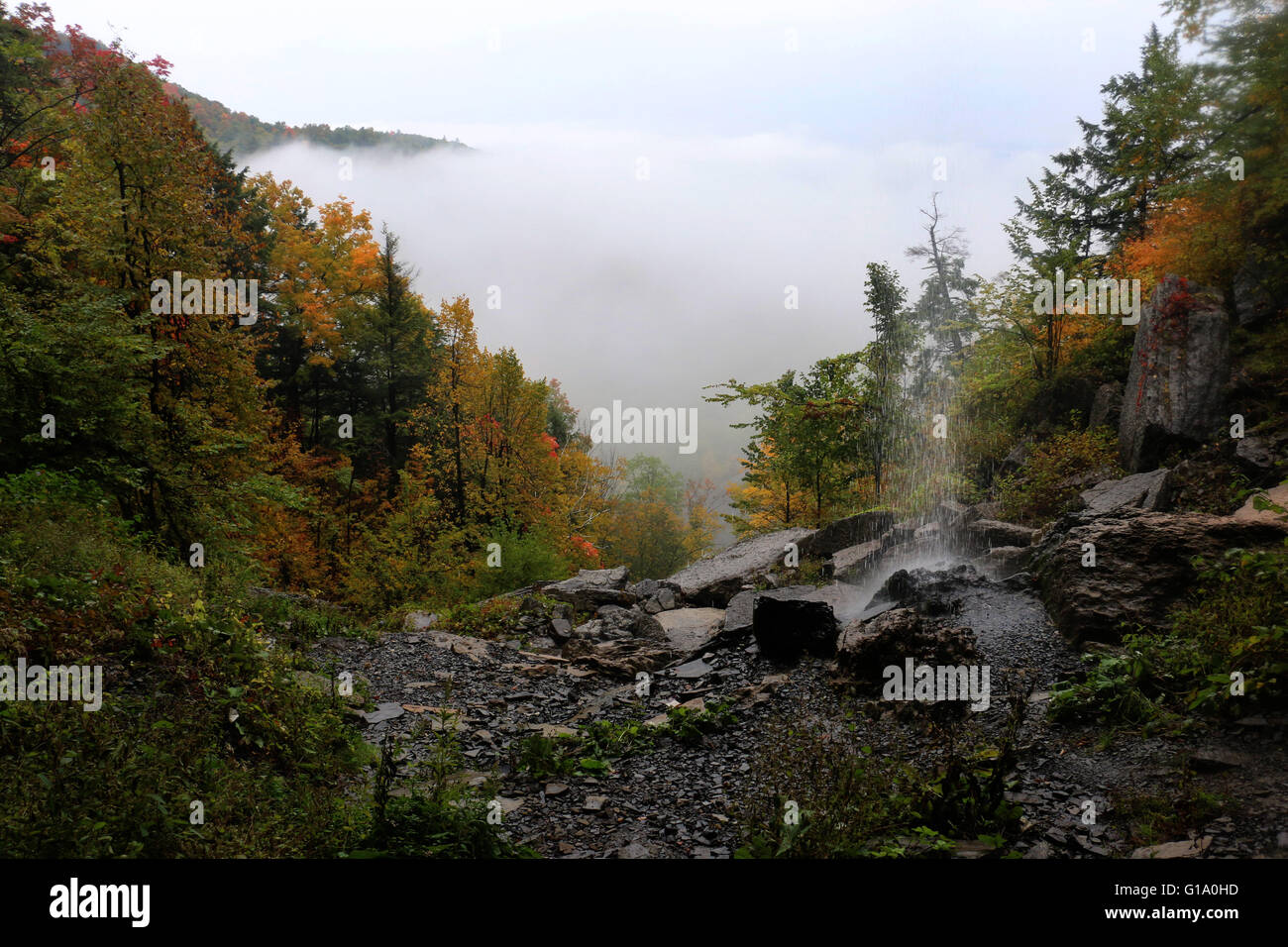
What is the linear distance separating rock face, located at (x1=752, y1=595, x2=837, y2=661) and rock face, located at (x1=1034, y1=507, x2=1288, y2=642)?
8.48ft

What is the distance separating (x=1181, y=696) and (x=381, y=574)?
1441cm

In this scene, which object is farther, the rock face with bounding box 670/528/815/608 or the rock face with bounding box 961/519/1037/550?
the rock face with bounding box 670/528/815/608

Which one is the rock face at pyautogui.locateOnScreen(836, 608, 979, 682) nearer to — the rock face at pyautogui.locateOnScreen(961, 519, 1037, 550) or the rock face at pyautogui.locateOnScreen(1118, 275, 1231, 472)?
the rock face at pyautogui.locateOnScreen(961, 519, 1037, 550)

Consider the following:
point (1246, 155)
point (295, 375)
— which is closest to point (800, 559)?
point (1246, 155)

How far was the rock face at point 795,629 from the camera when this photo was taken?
27.1 feet

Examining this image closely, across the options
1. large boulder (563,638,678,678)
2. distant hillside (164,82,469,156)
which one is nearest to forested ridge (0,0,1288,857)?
large boulder (563,638,678,678)

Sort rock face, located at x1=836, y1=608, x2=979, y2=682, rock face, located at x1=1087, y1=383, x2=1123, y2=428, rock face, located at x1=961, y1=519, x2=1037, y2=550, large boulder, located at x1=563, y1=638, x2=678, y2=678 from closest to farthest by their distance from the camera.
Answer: rock face, located at x1=836, y1=608, x2=979, y2=682 < large boulder, located at x1=563, y1=638, x2=678, y2=678 < rock face, located at x1=961, y1=519, x2=1037, y2=550 < rock face, located at x1=1087, y1=383, x2=1123, y2=428

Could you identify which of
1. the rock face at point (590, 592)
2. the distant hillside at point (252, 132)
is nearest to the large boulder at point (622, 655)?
the rock face at point (590, 592)

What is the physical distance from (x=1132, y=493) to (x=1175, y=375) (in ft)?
8.35

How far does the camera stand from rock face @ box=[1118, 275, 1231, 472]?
10477mm

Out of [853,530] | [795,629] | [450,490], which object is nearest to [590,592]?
Answer: [795,629]

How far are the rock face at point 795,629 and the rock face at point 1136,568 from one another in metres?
2.58
